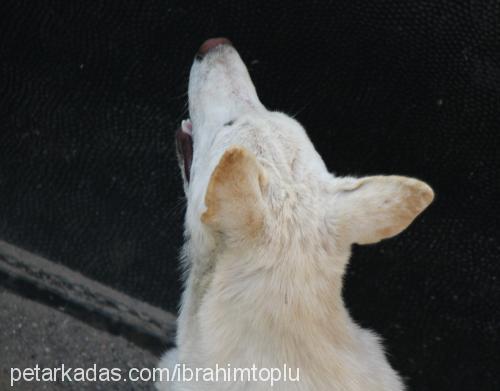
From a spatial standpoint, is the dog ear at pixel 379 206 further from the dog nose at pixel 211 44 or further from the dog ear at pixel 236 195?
the dog nose at pixel 211 44

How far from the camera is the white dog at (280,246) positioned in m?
1.55

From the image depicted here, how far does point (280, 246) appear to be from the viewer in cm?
155

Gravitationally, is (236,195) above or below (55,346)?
above

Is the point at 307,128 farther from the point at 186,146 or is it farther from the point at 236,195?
the point at 236,195

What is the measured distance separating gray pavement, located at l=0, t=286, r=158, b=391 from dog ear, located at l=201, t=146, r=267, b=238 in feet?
4.71

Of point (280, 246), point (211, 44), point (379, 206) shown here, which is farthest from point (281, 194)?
point (211, 44)

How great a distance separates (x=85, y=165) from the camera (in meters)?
2.57

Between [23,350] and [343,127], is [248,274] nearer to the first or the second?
[343,127]

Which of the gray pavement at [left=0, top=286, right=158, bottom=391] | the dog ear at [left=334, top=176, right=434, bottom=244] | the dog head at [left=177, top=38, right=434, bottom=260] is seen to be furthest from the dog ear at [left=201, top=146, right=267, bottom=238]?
the gray pavement at [left=0, top=286, right=158, bottom=391]

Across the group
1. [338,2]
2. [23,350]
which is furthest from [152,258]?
[338,2]

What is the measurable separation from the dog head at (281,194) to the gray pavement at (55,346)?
48.1 inches

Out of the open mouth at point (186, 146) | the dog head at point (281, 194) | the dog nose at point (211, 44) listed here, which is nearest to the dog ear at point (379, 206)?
the dog head at point (281, 194)

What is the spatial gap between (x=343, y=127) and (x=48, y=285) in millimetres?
1538

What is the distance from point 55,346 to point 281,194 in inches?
64.6
